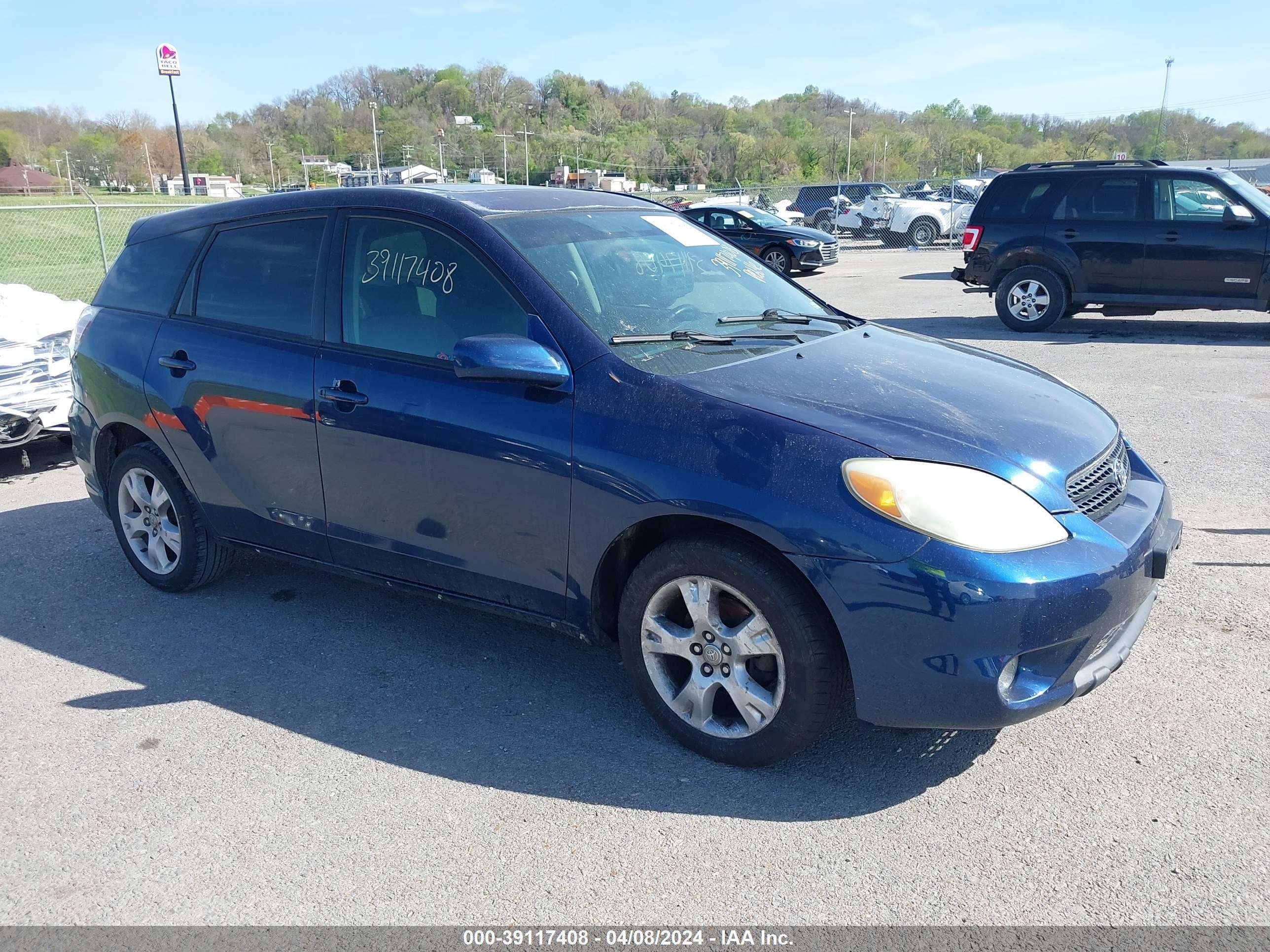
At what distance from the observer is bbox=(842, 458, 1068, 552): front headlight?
9.46 ft

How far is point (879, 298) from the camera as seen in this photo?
16750 millimetres

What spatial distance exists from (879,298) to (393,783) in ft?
48.3

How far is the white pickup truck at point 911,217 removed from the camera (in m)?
29.1

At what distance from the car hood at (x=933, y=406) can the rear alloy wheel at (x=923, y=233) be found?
26.9 m

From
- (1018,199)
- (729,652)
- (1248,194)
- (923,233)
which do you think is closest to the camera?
(729,652)

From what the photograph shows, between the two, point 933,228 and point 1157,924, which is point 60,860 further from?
point 933,228

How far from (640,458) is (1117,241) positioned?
10.4 m

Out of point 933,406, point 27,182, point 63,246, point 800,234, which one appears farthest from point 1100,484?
point 27,182

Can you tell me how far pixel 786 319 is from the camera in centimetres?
423

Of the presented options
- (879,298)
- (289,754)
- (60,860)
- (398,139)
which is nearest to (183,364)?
(289,754)

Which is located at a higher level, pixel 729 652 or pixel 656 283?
pixel 656 283

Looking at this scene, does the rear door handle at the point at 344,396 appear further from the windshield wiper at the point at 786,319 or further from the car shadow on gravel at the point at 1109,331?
the car shadow on gravel at the point at 1109,331

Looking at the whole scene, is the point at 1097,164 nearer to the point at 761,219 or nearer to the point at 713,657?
the point at 761,219

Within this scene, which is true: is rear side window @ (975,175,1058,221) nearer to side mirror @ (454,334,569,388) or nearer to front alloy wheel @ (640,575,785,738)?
side mirror @ (454,334,569,388)
